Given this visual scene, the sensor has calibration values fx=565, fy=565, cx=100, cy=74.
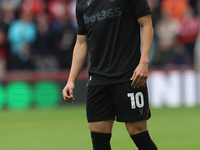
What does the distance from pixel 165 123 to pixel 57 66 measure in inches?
223

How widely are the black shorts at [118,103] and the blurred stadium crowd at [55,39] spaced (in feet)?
35.3

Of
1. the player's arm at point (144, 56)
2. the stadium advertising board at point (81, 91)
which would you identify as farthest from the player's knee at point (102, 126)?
the stadium advertising board at point (81, 91)

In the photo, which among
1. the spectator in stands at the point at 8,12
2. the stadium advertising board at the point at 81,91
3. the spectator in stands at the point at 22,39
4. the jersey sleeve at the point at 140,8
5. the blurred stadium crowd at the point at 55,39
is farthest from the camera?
the spectator in stands at the point at 8,12

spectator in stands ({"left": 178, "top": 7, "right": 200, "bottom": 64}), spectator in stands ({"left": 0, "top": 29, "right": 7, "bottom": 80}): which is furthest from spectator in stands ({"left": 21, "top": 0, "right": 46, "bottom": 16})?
spectator in stands ({"left": 178, "top": 7, "right": 200, "bottom": 64})

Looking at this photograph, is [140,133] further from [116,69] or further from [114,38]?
[114,38]

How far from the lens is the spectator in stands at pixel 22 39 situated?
1580 cm

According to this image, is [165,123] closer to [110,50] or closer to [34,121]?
[34,121]

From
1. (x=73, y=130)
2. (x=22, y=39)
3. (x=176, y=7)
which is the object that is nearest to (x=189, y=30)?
(x=176, y=7)

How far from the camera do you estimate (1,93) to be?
49.7 ft

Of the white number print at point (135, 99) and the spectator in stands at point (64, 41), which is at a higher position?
the white number print at point (135, 99)

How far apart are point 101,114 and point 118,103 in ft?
0.62

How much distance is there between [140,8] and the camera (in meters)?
5.11

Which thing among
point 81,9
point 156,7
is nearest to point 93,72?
point 81,9

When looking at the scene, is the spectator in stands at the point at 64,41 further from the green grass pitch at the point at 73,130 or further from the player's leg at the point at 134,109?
the player's leg at the point at 134,109
